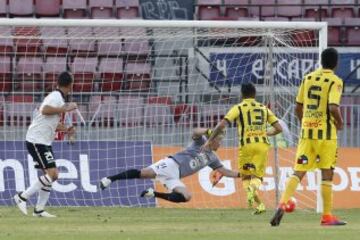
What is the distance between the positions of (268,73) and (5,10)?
8752 millimetres

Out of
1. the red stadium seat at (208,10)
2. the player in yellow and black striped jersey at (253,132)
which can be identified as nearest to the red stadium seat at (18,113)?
the player in yellow and black striped jersey at (253,132)

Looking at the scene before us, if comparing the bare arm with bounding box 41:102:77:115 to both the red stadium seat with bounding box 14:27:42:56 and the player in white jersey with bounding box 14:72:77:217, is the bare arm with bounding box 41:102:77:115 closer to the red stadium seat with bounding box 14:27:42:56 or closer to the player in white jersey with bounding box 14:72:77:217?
the player in white jersey with bounding box 14:72:77:217

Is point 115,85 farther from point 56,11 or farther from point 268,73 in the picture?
point 56,11

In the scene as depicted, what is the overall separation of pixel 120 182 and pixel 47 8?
7645mm

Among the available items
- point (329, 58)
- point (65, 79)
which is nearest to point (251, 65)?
point (65, 79)

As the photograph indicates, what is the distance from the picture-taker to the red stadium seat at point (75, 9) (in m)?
26.3

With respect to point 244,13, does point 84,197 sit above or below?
below

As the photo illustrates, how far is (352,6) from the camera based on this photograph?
89.6ft

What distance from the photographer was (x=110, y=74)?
21.1 meters

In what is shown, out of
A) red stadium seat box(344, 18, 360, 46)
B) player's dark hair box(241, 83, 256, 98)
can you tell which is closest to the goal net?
player's dark hair box(241, 83, 256, 98)

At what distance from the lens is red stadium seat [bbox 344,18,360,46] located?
26341 millimetres

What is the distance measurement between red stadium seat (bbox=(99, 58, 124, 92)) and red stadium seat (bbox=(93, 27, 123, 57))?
16 centimetres

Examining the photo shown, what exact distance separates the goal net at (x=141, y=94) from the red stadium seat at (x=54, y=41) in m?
0.02


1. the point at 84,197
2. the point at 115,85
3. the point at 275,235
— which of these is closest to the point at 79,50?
the point at 115,85
